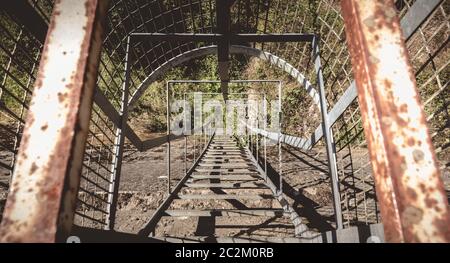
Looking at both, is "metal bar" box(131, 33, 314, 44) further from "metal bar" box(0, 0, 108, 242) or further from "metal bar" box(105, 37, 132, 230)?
"metal bar" box(0, 0, 108, 242)

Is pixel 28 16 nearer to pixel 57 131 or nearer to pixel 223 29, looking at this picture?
pixel 57 131

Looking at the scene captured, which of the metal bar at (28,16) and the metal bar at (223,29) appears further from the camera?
the metal bar at (223,29)

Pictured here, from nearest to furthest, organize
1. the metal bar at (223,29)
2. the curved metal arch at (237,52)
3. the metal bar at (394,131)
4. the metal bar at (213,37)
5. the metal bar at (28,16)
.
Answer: the metal bar at (394,131) → the metal bar at (28,16) → the metal bar at (223,29) → the metal bar at (213,37) → the curved metal arch at (237,52)

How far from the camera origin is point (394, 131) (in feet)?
1.92

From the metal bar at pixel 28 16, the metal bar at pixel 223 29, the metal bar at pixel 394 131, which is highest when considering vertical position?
the metal bar at pixel 223 29

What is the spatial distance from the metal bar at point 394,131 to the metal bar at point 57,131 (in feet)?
2.19

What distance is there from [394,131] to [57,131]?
0.74 meters

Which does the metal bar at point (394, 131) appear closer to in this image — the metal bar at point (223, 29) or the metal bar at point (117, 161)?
the metal bar at point (223, 29)

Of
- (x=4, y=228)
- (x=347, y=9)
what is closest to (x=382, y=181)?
(x=347, y=9)

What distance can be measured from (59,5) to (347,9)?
29.8 inches

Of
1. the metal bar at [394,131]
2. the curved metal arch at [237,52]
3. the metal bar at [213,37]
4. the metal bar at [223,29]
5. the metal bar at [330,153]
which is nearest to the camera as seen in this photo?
the metal bar at [394,131]

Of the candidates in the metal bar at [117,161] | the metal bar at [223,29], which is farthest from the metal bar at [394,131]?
the metal bar at [117,161]

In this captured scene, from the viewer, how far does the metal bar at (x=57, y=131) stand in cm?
55

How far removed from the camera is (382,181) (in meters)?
0.60
